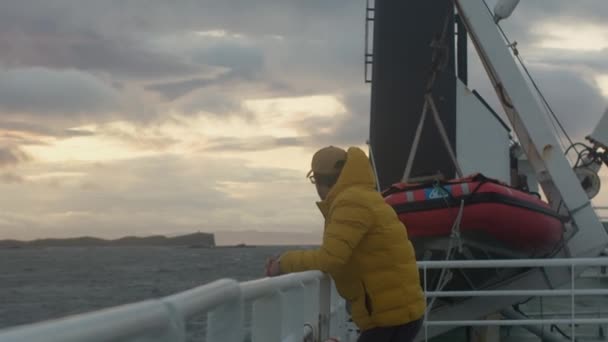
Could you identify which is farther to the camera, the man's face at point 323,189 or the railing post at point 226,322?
the man's face at point 323,189

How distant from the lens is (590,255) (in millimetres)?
9062

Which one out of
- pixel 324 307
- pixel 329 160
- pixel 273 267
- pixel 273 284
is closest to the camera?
pixel 273 284

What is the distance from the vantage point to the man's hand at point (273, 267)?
3.92 metres

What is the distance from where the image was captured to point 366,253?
146 inches

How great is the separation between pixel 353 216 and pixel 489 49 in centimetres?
647

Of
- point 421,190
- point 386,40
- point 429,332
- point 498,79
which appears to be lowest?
point 429,332

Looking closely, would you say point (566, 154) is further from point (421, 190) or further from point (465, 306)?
point (421, 190)

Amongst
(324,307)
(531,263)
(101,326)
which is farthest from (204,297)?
(531,263)

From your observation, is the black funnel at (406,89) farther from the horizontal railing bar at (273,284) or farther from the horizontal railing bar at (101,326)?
the horizontal railing bar at (101,326)

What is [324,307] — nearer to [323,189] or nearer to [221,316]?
[323,189]

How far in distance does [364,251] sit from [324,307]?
1452mm

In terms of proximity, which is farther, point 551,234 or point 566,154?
point 566,154

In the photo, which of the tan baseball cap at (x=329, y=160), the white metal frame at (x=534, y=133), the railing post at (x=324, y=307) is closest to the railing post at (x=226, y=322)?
the tan baseball cap at (x=329, y=160)

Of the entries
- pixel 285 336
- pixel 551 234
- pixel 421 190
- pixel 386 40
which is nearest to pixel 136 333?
pixel 285 336
